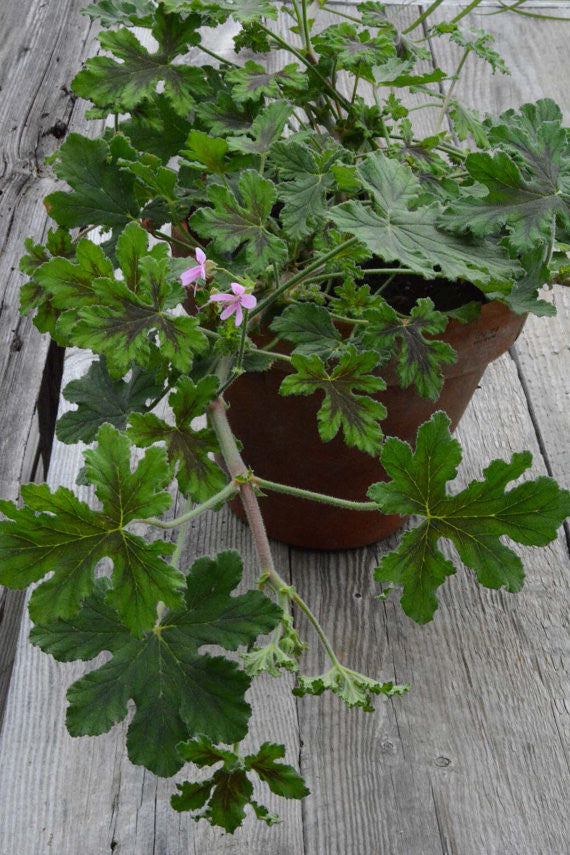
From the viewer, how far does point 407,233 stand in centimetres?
83

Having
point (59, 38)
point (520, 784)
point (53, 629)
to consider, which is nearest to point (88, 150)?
point (53, 629)

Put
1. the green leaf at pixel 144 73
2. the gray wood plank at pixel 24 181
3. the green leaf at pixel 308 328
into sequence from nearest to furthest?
the green leaf at pixel 308 328 → the green leaf at pixel 144 73 → the gray wood plank at pixel 24 181

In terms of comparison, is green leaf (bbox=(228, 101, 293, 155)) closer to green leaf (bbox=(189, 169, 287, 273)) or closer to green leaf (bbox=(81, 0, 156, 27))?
green leaf (bbox=(189, 169, 287, 273))

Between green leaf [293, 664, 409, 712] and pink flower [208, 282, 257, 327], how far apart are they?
308 mm

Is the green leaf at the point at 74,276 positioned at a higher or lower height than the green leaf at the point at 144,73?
lower

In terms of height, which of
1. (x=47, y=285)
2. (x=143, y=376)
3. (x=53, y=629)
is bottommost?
(x=53, y=629)

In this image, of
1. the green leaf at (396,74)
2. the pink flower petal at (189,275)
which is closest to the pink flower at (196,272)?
the pink flower petal at (189,275)

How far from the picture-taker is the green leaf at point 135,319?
2.62ft

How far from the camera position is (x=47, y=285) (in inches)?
34.1

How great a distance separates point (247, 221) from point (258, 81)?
0.25m

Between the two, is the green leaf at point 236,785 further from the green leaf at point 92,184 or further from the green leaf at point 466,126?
the green leaf at point 466,126

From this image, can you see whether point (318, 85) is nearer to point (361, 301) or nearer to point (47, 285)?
point (361, 301)

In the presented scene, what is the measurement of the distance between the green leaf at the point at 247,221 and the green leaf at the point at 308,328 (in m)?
0.07

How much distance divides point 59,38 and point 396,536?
132 cm
